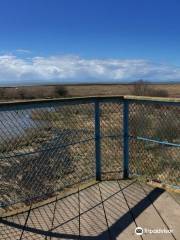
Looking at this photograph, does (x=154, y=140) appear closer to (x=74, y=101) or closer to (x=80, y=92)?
(x=74, y=101)

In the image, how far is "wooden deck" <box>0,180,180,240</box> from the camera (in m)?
3.85

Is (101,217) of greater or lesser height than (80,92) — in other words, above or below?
above

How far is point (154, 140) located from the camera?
16.8ft

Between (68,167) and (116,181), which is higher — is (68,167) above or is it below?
A: below

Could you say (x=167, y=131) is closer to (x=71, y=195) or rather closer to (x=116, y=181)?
(x=116, y=181)

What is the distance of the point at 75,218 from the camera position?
167 inches

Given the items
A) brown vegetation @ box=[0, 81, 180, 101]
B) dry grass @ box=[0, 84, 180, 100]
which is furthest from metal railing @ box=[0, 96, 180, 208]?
dry grass @ box=[0, 84, 180, 100]

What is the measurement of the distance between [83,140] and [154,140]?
1.02m

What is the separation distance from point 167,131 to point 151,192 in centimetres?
421

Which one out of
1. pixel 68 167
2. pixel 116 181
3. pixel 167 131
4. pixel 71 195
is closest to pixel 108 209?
pixel 71 195

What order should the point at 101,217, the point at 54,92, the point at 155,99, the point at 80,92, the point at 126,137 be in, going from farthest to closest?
1. the point at 80,92
2. the point at 54,92
3. the point at 126,137
4. the point at 155,99
5. the point at 101,217

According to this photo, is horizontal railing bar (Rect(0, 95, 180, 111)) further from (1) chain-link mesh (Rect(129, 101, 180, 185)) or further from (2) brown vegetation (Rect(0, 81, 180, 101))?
(2) brown vegetation (Rect(0, 81, 180, 101))

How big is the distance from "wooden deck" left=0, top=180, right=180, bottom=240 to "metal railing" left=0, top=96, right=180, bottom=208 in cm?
46

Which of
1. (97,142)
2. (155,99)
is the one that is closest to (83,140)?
(97,142)
